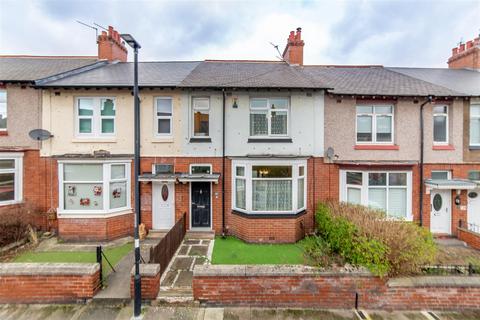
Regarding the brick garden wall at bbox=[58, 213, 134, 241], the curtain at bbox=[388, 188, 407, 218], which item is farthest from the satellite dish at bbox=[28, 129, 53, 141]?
the curtain at bbox=[388, 188, 407, 218]

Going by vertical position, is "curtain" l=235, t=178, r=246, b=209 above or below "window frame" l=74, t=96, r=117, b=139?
below

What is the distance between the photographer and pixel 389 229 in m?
5.82

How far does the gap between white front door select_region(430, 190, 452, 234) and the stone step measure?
10390mm

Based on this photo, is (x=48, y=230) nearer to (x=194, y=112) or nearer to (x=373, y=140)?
(x=194, y=112)

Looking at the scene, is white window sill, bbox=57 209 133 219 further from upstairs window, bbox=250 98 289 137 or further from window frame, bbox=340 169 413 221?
window frame, bbox=340 169 413 221

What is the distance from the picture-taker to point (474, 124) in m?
10.9

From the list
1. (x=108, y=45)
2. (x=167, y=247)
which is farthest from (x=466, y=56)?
(x=108, y=45)

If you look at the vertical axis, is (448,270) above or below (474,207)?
below

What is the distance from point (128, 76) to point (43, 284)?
9.29 metres

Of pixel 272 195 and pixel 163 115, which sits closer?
pixel 272 195

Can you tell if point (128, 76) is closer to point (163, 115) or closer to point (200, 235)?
point (163, 115)

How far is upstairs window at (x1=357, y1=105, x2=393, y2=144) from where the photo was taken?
11.0 m

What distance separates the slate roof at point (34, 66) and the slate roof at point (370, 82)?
1337cm

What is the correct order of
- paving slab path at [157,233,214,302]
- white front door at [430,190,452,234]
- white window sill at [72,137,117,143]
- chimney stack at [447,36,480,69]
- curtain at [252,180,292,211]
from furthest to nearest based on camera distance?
chimney stack at [447,36,480,69], white front door at [430,190,452,234], white window sill at [72,137,117,143], curtain at [252,180,292,211], paving slab path at [157,233,214,302]
